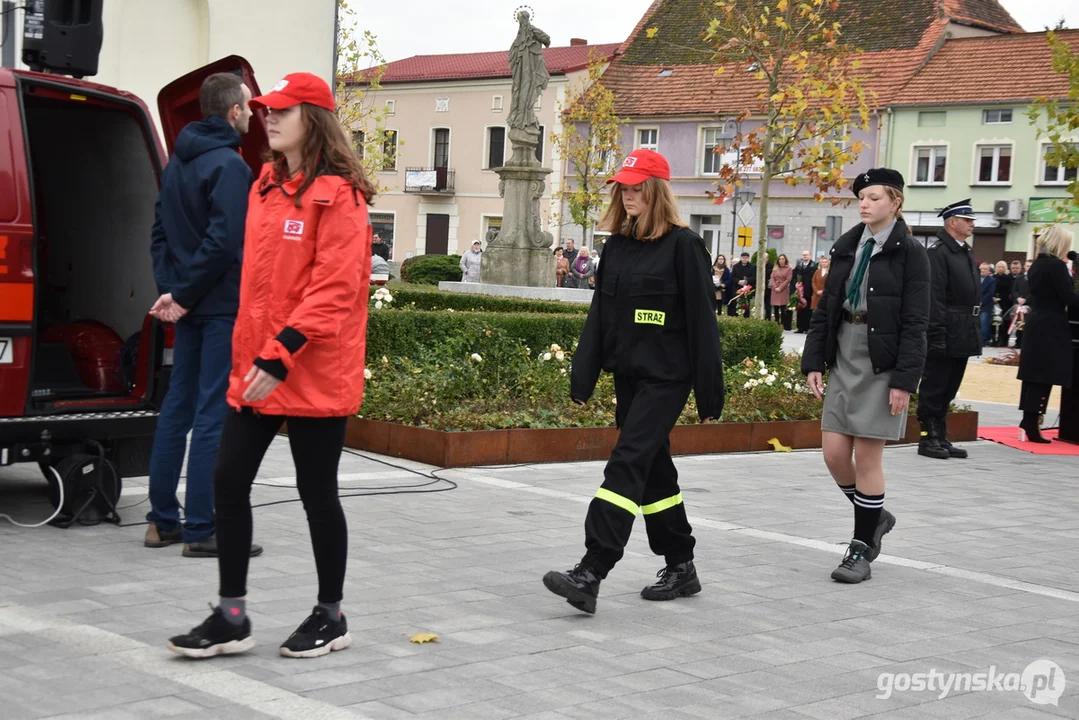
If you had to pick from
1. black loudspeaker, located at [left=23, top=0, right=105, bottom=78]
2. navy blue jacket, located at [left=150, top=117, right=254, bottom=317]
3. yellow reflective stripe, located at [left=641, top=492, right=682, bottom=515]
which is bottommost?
yellow reflective stripe, located at [left=641, top=492, right=682, bottom=515]

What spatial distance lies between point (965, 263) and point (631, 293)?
6.40m

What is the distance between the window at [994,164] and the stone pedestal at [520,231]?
25583 millimetres

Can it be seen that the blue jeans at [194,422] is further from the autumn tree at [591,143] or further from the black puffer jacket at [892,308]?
the autumn tree at [591,143]

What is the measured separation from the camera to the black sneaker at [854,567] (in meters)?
6.70

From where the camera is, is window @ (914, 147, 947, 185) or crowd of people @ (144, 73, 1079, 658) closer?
crowd of people @ (144, 73, 1079, 658)

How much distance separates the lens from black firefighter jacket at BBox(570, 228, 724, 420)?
19.4 ft

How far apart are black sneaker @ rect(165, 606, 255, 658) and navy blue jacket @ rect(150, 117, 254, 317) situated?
1908 millimetres

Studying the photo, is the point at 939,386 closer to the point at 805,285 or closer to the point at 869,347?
the point at 869,347

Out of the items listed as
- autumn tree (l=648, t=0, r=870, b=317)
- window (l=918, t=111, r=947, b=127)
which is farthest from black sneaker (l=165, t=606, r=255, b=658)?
window (l=918, t=111, r=947, b=127)

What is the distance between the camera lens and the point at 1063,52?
58.1 feet

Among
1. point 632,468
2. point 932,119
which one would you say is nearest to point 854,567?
point 632,468

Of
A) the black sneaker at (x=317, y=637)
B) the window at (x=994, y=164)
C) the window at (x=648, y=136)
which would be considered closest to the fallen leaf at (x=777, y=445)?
the black sneaker at (x=317, y=637)

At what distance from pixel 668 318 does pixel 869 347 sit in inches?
52.8

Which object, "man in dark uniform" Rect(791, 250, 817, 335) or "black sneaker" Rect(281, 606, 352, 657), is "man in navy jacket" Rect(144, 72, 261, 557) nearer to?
"black sneaker" Rect(281, 606, 352, 657)
